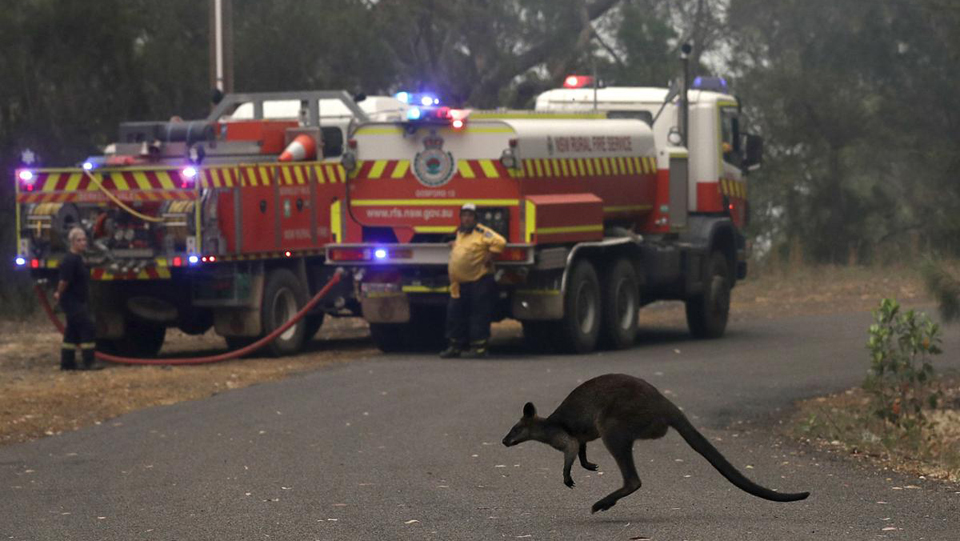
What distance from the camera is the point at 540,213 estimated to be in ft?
60.2

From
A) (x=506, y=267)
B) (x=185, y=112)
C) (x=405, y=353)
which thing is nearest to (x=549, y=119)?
(x=506, y=267)

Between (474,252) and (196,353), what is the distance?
447cm

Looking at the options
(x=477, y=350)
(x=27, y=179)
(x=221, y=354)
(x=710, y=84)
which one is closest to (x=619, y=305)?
(x=477, y=350)

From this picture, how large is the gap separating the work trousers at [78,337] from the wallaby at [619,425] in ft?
33.2

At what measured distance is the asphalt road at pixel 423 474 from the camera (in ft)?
28.8

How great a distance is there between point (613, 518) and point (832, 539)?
121 cm

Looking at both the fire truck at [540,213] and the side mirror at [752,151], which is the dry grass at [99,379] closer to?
the fire truck at [540,213]

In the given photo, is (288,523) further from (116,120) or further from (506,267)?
(116,120)

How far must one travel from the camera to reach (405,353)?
65.1ft

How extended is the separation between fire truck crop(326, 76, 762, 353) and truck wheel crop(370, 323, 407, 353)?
22 millimetres

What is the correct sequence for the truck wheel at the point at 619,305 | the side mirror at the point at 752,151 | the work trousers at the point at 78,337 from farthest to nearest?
the side mirror at the point at 752,151, the truck wheel at the point at 619,305, the work trousers at the point at 78,337

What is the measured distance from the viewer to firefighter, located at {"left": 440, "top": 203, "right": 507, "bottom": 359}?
18.0m

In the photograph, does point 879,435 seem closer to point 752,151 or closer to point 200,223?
point 200,223

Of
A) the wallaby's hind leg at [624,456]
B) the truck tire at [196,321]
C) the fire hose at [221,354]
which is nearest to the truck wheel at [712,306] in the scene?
the fire hose at [221,354]
